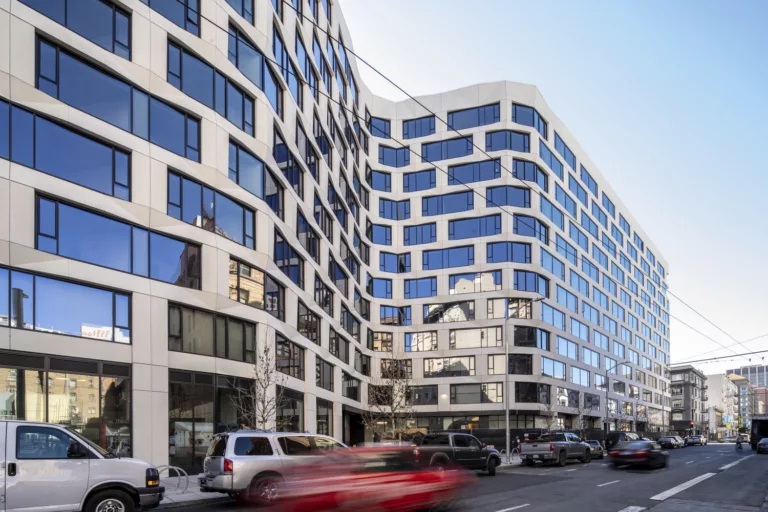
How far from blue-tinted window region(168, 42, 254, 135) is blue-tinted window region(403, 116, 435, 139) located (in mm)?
39868

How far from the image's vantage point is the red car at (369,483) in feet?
32.2

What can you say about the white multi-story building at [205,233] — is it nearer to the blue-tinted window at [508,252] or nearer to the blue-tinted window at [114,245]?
the blue-tinted window at [114,245]

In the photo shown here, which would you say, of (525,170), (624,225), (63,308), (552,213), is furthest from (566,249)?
(63,308)

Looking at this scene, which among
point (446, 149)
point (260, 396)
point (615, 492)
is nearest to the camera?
point (615, 492)

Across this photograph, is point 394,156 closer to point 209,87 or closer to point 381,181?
point 381,181

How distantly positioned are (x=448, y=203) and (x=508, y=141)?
848 cm

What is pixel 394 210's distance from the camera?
68.6m

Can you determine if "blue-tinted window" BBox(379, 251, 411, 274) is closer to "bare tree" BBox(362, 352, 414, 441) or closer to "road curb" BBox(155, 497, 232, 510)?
"bare tree" BBox(362, 352, 414, 441)

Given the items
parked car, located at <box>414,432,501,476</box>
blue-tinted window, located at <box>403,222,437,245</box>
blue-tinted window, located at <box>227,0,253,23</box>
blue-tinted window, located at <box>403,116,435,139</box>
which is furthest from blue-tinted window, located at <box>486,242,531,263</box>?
blue-tinted window, located at <box>227,0,253,23</box>

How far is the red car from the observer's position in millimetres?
9812

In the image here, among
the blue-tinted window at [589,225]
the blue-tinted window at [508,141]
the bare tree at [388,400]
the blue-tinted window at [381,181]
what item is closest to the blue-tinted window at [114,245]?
the bare tree at [388,400]

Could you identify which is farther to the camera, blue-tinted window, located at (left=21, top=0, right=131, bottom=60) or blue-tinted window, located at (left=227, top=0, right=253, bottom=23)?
blue-tinted window, located at (left=227, top=0, right=253, bottom=23)

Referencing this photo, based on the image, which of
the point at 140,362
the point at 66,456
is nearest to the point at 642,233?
the point at 140,362

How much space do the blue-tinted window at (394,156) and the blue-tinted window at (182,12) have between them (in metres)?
42.8
